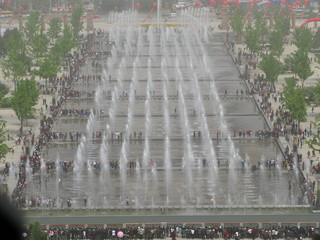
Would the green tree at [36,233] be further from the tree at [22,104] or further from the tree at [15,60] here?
the tree at [15,60]

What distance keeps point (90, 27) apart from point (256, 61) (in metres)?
50.3

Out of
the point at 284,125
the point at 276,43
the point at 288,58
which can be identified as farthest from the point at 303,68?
the point at 276,43

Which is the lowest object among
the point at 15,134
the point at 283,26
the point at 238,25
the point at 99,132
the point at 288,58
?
the point at 15,134

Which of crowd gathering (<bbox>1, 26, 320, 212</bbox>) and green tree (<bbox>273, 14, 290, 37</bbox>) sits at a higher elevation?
green tree (<bbox>273, 14, 290, 37</bbox>)

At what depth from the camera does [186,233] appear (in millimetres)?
71625

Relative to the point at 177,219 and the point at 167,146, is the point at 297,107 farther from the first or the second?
the point at 177,219

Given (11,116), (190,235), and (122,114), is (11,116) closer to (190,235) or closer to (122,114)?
(122,114)

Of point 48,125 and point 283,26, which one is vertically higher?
point 283,26

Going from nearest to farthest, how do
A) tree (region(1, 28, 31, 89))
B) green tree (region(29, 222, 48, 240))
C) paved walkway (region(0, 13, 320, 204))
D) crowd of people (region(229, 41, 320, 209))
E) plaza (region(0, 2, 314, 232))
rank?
green tree (region(29, 222, 48, 240)), plaza (region(0, 2, 314, 232)), crowd of people (region(229, 41, 320, 209)), paved walkway (region(0, 13, 320, 204)), tree (region(1, 28, 31, 89))

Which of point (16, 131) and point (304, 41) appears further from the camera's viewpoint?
point (304, 41)

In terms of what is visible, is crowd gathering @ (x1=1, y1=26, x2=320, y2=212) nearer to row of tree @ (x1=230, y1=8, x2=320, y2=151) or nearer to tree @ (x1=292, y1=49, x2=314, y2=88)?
row of tree @ (x1=230, y1=8, x2=320, y2=151)

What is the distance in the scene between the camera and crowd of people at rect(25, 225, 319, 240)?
71.2 meters

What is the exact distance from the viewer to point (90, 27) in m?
191

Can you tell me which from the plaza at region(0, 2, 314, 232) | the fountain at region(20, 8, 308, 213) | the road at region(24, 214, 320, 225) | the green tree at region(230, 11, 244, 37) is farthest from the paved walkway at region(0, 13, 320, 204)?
the green tree at region(230, 11, 244, 37)
